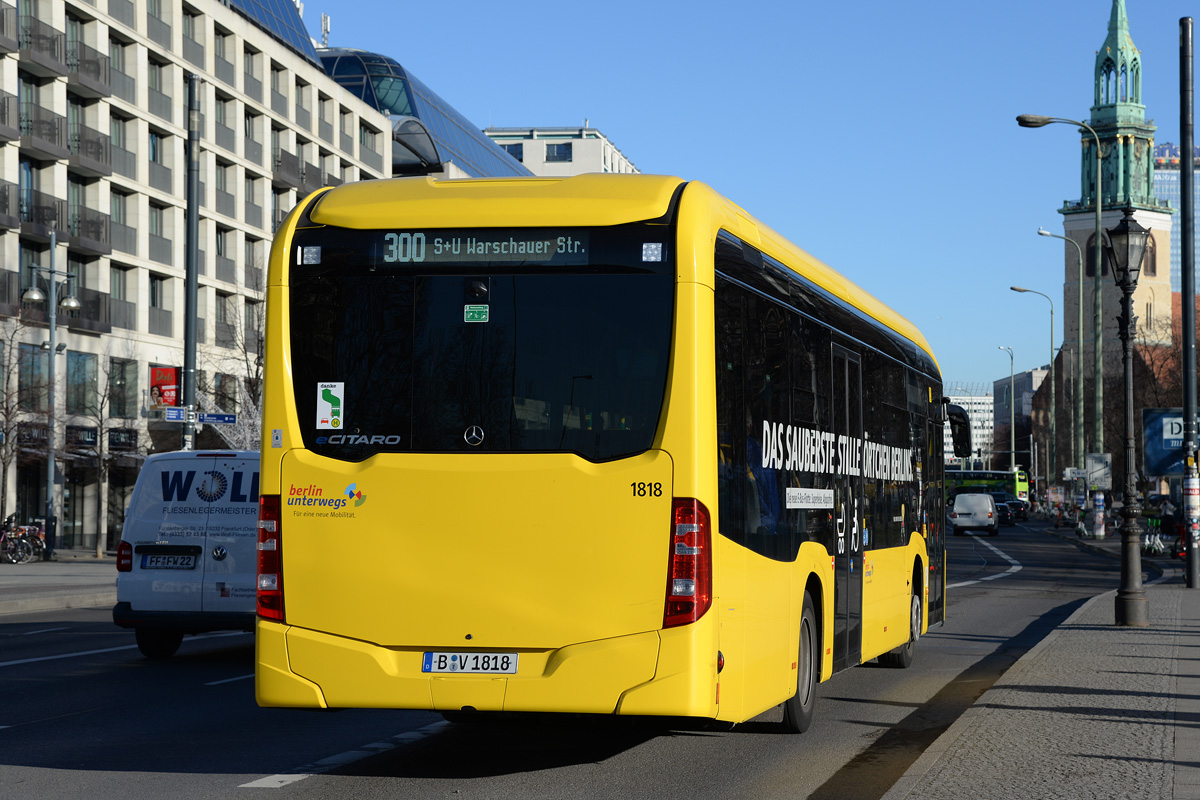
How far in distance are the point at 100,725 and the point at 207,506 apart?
4.38m

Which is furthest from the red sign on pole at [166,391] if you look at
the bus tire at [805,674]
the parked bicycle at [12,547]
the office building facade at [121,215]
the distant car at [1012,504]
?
the distant car at [1012,504]

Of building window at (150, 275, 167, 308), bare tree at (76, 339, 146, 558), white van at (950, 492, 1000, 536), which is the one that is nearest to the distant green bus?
white van at (950, 492, 1000, 536)

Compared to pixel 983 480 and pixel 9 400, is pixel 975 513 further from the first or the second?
pixel 9 400

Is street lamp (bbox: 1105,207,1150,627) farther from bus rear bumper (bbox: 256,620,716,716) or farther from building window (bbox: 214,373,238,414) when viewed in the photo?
building window (bbox: 214,373,238,414)

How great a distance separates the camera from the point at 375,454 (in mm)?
7801

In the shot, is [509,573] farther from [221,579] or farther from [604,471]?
A: [221,579]

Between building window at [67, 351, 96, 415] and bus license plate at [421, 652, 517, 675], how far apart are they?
42656mm

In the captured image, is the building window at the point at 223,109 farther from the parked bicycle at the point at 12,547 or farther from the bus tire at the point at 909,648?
the bus tire at the point at 909,648

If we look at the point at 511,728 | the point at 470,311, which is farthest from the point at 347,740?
the point at 470,311

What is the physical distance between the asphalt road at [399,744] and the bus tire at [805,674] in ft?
0.44

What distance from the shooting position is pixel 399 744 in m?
9.57

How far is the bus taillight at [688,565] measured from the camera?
740 cm

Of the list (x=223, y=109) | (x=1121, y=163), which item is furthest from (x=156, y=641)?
(x=1121, y=163)

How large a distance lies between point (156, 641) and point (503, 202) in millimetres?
9004
